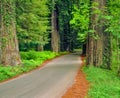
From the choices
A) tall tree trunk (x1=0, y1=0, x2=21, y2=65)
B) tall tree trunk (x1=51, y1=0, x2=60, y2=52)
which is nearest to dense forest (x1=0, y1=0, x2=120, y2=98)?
tall tree trunk (x1=0, y1=0, x2=21, y2=65)

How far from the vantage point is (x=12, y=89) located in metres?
12.4

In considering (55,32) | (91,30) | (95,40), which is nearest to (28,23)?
(55,32)

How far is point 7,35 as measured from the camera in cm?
2086

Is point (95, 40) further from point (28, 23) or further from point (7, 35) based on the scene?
point (28, 23)

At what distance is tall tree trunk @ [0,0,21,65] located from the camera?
20547 mm

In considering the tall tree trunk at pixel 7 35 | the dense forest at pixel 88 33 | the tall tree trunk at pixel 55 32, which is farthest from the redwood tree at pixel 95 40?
the tall tree trunk at pixel 55 32

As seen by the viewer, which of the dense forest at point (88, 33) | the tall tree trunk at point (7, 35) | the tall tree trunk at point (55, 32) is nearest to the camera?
the dense forest at point (88, 33)

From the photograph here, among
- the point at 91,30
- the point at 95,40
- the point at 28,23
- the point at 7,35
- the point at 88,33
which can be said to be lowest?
the point at 95,40

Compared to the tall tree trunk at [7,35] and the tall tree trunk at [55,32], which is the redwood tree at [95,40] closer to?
the tall tree trunk at [7,35]

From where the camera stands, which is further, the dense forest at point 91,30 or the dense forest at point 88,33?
the dense forest at point 91,30

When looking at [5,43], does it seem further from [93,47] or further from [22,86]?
[22,86]

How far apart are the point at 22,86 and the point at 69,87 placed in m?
2.17

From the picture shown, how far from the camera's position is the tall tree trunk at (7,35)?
20.5m

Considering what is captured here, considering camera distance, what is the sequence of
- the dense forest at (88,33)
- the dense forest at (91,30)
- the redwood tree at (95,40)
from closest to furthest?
the dense forest at (88,33)
the dense forest at (91,30)
the redwood tree at (95,40)
